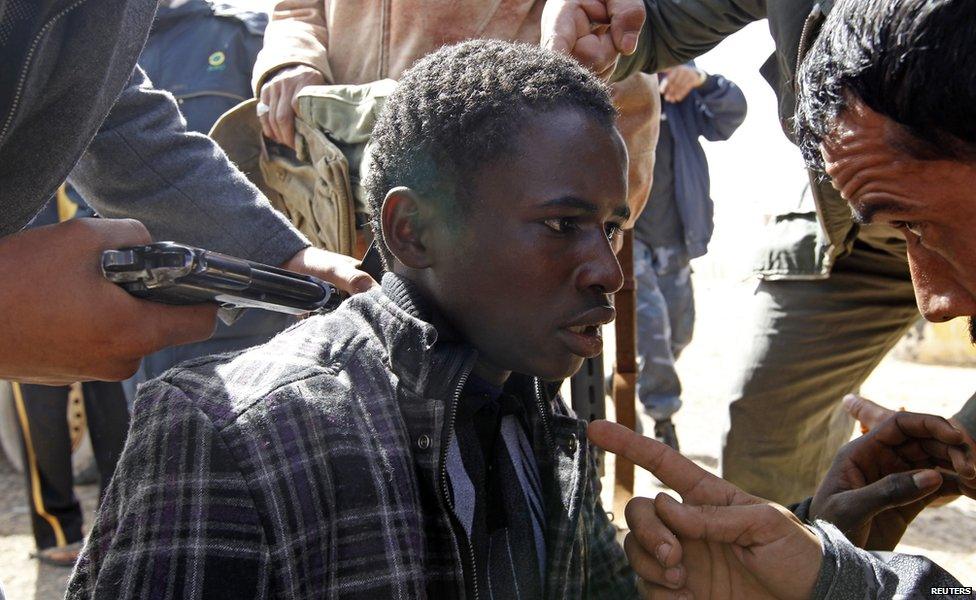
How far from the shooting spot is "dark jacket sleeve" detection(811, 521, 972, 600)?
5.73 feet

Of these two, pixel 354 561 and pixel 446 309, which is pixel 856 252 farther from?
pixel 354 561

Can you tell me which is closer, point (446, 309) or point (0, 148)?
point (0, 148)

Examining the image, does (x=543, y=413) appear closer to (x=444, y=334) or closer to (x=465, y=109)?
(x=444, y=334)

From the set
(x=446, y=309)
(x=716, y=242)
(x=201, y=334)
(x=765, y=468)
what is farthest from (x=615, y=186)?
(x=716, y=242)

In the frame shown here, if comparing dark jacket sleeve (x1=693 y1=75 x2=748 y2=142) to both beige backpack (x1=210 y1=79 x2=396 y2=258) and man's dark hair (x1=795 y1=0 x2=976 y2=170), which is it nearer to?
beige backpack (x1=210 y1=79 x2=396 y2=258)

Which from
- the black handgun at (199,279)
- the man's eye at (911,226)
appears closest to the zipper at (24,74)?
the black handgun at (199,279)

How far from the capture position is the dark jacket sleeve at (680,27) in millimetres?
3191

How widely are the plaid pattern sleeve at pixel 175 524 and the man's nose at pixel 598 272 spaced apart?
707 millimetres

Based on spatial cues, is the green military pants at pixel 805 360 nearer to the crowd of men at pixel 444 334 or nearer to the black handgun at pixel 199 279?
the crowd of men at pixel 444 334

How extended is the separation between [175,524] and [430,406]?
0.44 metres

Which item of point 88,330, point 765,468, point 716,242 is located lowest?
point 716,242

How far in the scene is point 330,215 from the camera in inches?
110

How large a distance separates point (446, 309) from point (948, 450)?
48.9 inches

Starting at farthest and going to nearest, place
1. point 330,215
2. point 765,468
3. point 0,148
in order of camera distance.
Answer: point 765,468 → point 330,215 → point 0,148
